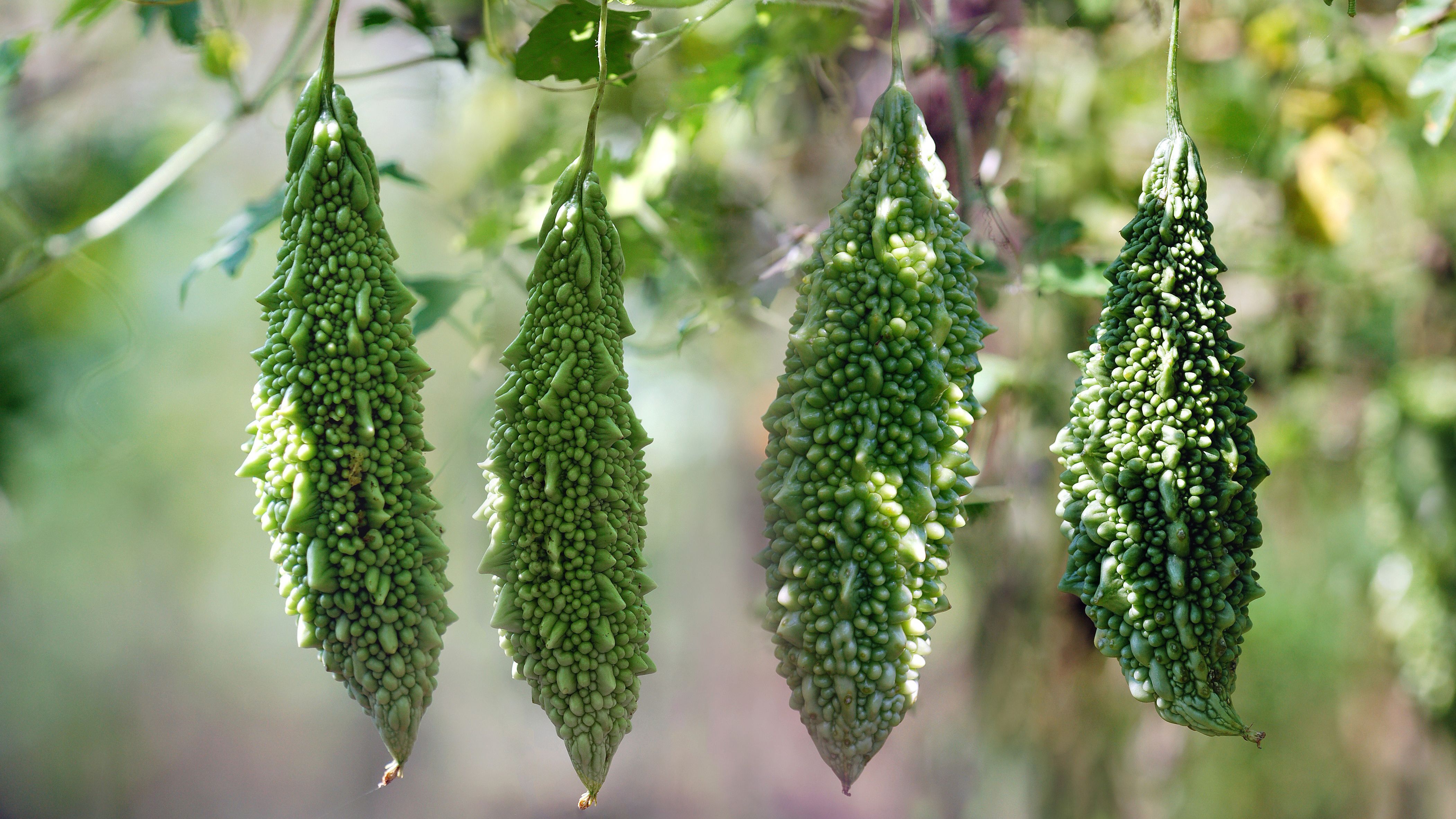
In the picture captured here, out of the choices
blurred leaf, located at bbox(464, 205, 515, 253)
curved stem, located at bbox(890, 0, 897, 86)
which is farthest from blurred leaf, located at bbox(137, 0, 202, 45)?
curved stem, located at bbox(890, 0, 897, 86)

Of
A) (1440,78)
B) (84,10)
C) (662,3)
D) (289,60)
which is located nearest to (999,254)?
(1440,78)

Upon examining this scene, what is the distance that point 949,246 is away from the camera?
71 centimetres

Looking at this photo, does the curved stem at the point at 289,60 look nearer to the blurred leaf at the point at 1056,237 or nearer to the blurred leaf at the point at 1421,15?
the blurred leaf at the point at 1056,237

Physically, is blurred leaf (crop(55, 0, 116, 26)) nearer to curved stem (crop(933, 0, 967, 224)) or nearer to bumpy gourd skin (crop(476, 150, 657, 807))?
bumpy gourd skin (crop(476, 150, 657, 807))

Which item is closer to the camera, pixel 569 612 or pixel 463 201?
pixel 569 612

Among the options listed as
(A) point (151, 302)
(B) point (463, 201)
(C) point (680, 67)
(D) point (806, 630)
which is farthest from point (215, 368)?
(D) point (806, 630)

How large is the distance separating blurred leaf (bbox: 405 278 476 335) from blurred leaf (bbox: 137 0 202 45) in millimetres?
394

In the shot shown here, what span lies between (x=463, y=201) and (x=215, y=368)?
4283 mm

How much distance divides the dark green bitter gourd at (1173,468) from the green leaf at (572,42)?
0.47 meters

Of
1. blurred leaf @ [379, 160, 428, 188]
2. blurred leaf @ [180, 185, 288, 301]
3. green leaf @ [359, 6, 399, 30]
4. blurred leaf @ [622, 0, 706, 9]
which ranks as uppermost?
blurred leaf @ [622, 0, 706, 9]

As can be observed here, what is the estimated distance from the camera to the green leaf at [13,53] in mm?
1118

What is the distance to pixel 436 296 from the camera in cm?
130

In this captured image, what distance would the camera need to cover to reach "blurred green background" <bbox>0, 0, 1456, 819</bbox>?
4.25 feet

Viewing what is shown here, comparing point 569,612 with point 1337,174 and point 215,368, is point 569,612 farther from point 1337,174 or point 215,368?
point 215,368
